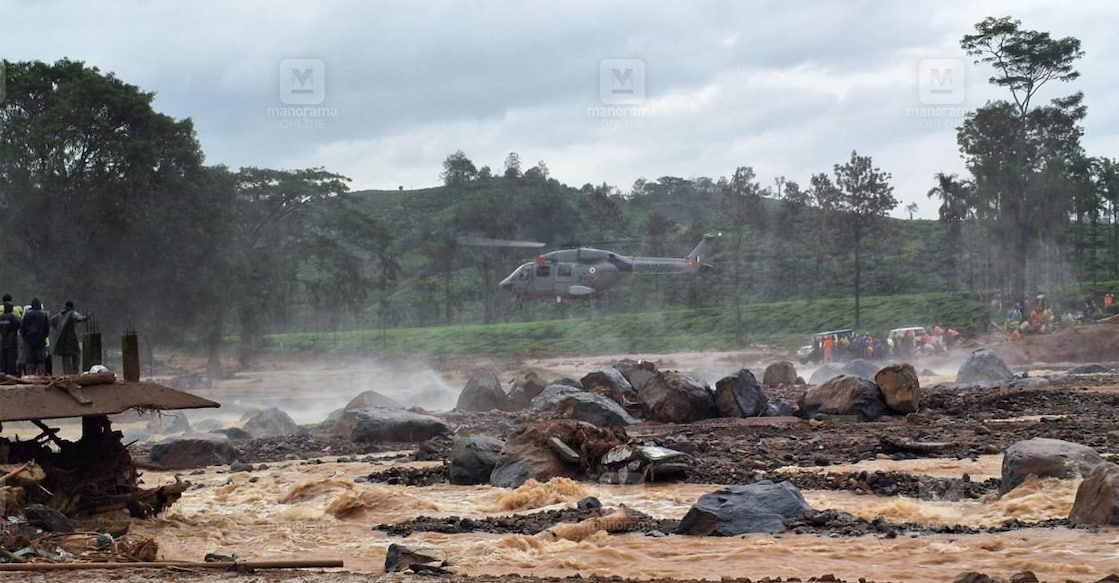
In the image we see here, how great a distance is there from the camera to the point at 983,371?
108 feet

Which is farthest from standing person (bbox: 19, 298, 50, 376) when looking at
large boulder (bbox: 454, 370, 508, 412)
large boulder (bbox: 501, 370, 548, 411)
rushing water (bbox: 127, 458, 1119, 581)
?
large boulder (bbox: 501, 370, 548, 411)

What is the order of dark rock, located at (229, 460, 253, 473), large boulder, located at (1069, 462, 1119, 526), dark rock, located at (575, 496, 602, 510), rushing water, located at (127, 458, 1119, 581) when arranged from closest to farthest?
rushing water, located at (127, 458, 1119, 581) < large boulder, located at (1069, 462, 1119, 526) < dark rock, located at (575, 496, 602, 510) < dark rock, located at (229, 460, 253, 473)

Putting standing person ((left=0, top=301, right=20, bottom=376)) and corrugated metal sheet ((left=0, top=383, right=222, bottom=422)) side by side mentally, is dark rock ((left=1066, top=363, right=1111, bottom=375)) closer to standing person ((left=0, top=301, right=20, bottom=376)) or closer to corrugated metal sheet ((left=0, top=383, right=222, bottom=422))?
standing person ((left=0, top=301, right=20, bottom=376))

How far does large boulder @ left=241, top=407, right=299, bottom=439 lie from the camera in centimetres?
2714

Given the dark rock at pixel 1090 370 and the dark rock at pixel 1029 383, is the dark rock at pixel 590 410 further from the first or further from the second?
the dark rock at pixel 1090 370

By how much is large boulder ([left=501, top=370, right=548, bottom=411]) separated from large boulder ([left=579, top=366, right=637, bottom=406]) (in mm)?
2924

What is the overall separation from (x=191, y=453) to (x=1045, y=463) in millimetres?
13917

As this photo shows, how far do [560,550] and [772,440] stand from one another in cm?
928

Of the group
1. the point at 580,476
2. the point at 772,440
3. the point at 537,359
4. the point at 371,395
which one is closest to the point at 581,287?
the point at 537,359

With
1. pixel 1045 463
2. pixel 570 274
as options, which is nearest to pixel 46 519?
Answer: pixel 1045 463

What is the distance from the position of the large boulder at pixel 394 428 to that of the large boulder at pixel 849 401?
6.90 m

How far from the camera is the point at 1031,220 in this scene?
2441 inches

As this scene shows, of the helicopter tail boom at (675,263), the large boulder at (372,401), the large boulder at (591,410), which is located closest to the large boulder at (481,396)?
the large boulder at (372,401)

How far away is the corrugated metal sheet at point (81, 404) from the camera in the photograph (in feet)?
43.9
